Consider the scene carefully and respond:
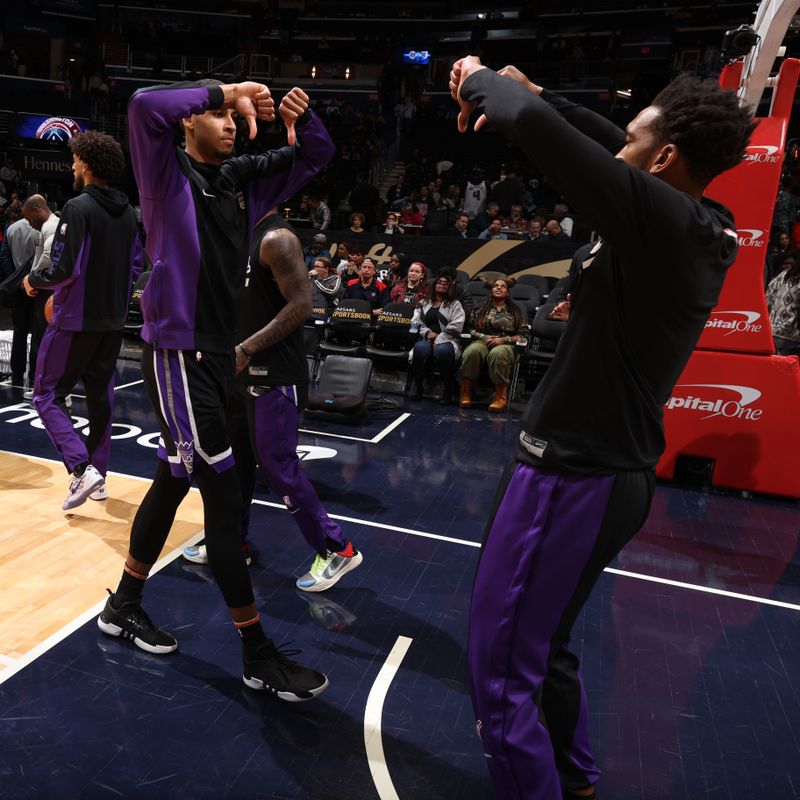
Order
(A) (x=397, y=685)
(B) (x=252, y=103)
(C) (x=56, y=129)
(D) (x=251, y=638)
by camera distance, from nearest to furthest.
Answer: (B) (x=252, y=103) → (D) (x=251, y=638) → (A) (x=397, y=685) → (C) (x=56, y=129)

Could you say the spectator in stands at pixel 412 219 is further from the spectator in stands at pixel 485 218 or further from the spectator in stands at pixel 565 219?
the spectator in stands at pixel 565 219

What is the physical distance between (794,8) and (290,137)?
3729mm

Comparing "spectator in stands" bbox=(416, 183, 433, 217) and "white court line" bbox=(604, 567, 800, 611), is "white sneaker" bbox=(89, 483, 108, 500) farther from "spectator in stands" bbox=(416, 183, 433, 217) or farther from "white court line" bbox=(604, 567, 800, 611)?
"spectator in stands" bbox=(416, 183, 433, 217)

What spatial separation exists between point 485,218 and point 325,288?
5.01 m

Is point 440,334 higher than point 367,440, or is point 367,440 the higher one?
point 440,334

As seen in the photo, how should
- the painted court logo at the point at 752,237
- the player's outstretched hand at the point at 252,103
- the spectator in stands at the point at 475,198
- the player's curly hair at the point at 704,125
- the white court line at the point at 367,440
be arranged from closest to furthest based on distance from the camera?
the player's curly hair at the point at 704,125, the player's outstretched hand at the point at 252,103, the painted court logo at the point at 752,237, the white court line at the point at 367,440, the spectator in stands at the point at 475,198

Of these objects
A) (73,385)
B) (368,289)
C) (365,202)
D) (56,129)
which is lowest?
(73,385)

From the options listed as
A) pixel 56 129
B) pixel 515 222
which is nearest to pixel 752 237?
pixel 515 222

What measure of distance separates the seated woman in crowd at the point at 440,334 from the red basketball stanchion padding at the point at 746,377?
112 inches

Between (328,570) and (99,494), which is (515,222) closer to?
(99,494)

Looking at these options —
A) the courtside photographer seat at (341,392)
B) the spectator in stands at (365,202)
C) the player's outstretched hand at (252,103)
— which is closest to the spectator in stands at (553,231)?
the spectator in stands at (365,202)

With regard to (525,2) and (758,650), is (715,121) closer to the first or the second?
(758,650)

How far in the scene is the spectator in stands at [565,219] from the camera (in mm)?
12416

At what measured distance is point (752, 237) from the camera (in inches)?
206
